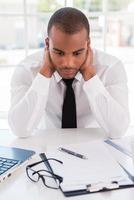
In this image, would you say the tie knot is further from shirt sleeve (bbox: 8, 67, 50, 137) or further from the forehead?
the forehead

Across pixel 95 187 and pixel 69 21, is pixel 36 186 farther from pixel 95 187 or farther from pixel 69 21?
pixel 69 21

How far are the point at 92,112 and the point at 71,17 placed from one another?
426 mm

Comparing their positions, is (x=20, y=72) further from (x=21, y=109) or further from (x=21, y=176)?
(x=21, y=176)

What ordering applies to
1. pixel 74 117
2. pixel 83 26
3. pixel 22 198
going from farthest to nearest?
pixel 74 117 < pixel 83 26 < pixel 22 198

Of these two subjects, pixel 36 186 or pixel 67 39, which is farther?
pixel 67 39

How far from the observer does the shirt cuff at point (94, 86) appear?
1.31 meters

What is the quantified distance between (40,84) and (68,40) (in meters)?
0.24

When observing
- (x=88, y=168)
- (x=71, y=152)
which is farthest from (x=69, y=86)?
(x=88, y=168)

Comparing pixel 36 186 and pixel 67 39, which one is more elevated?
pixel 67 39

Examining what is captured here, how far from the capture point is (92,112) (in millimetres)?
1425

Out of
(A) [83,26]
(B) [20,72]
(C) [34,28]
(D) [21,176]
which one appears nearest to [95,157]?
(D) [21,176]

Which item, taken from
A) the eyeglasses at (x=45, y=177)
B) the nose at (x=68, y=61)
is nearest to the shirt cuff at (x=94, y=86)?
the nose at (x=68, y=61)

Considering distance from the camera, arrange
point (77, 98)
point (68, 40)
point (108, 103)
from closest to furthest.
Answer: point (68, 40) → point (108, 103) → point (77, 98)

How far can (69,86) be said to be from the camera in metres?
1.39
